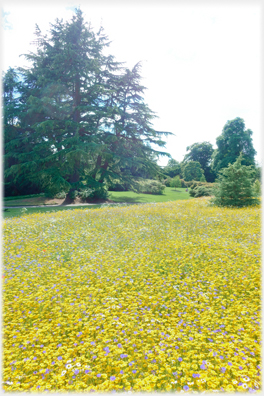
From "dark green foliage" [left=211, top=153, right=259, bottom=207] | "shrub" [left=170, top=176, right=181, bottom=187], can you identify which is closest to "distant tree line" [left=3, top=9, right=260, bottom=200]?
"dark green foliage" [left=211, top=153, right=259, bottom=207]

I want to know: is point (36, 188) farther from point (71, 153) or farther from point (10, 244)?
point (10, 244)

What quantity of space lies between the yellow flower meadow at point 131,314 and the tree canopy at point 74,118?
13.5 meters

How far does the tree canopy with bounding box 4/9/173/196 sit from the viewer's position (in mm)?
19672

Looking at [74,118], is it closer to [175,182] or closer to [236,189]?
[236,189]

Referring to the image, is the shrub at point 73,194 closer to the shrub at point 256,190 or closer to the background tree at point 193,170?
the shrub at point 256,190

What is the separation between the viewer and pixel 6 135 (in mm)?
22250

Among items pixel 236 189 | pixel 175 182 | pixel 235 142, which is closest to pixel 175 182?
pixel 175 182

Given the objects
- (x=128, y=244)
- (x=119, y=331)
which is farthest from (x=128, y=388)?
(x=128, y=244)

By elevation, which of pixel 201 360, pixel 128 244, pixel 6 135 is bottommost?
pixel 201 360

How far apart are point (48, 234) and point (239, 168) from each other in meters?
13.4

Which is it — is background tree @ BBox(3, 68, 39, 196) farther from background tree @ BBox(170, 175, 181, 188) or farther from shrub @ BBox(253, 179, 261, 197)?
background tree @ BBox(170, 175, 181, 188)

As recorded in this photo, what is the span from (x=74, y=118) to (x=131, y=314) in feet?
68.0

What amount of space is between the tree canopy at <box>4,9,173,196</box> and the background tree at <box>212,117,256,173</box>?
2099cm

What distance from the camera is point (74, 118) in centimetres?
2152
